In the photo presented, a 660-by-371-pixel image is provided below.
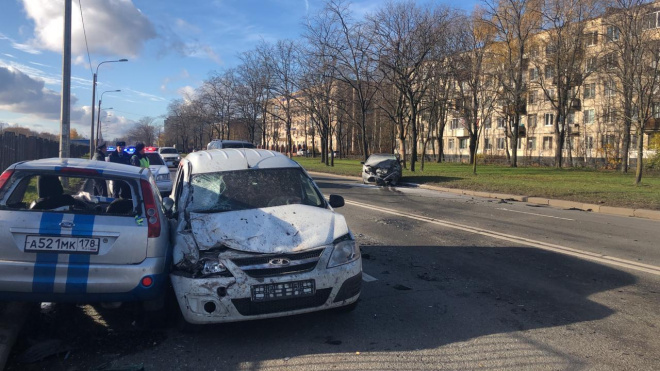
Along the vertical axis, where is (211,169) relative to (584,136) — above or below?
below

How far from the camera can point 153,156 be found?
54.0 ft

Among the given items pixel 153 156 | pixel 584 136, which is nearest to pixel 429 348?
pixel 153 156

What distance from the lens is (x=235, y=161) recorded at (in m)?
5.91

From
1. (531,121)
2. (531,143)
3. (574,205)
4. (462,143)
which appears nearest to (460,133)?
(462,143)

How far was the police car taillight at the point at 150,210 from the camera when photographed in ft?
14.0

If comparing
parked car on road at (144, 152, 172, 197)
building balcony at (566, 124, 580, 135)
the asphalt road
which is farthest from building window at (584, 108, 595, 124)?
the asphalt road

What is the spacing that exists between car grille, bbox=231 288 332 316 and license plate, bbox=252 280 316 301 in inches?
1.5

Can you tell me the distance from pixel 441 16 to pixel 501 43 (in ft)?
53.8

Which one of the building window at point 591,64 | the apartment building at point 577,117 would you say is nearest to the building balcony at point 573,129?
the apartment building at point 577,117

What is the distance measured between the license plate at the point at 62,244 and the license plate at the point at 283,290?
1.41 metres

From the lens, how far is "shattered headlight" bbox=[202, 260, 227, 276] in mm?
4027

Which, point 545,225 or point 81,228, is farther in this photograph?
point 545,225

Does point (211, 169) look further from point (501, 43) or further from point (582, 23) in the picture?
point (501, 43)

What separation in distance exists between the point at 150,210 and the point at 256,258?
1.14 m
